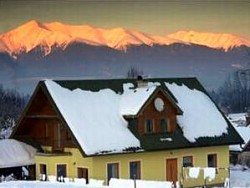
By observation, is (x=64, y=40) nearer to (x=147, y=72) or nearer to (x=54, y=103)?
(x=147, y=72)

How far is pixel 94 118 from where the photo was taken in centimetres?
1263

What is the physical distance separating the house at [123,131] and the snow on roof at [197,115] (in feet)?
0.05

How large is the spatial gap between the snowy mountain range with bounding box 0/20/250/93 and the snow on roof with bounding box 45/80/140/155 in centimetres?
155

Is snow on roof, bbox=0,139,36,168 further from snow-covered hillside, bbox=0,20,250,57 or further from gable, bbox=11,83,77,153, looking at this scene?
snow-covered hillside, bbox=0,20,250,57

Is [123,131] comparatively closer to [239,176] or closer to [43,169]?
[43,169]

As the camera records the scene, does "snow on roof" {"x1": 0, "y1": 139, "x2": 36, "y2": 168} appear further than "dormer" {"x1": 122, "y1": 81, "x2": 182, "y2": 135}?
No

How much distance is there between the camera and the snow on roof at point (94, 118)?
1216cm

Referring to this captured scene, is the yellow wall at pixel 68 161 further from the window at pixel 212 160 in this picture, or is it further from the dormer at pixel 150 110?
the window at pixel 212 160

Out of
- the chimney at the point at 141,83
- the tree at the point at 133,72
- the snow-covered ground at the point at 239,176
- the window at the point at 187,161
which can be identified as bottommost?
the snow-covered ground at the point at 239,176

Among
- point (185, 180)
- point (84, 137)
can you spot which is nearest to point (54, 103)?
point (84, 137)

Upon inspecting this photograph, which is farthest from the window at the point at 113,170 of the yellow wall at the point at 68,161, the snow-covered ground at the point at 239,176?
the snow-covered ground at the point at 239,176

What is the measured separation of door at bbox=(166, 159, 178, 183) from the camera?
13.0 meters

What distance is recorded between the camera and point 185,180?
1253 cm

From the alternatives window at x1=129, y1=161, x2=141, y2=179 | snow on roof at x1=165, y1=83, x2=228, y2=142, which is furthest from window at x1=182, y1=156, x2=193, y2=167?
window at x1=129, y1=161, x2=141, y2=179
